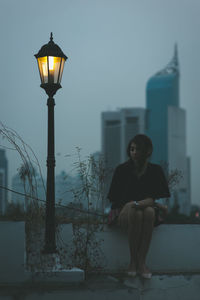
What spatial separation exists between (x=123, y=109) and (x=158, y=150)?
2203cm

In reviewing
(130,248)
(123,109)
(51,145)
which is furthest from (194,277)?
(123,109)

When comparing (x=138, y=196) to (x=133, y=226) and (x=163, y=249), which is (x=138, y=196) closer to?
(x=133, y=226)

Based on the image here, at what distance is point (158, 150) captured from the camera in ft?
627

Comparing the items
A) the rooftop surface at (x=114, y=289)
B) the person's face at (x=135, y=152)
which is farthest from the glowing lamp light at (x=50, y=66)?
the rooftop surface at (x=114, y=289)

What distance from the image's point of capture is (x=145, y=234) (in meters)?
4.53

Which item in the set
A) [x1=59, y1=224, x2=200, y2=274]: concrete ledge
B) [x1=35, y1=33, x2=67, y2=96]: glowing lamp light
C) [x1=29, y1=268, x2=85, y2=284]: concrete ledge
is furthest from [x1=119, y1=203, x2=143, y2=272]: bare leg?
[x1=35, y1=33, x2=67, y2=96]: glowing lamp light

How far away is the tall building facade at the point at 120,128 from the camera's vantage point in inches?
7210

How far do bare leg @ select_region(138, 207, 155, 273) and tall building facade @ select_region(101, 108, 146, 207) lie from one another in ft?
572

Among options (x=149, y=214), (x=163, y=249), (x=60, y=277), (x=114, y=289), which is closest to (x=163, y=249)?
(x=163, y=249)

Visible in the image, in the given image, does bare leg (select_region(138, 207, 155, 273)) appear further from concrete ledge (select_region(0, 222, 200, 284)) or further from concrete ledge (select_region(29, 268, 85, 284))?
concrete ledge (select_region(29, 268, 85, 284))

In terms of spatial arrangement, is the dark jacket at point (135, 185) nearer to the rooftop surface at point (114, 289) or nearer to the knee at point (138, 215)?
the knee at point (138, 215)

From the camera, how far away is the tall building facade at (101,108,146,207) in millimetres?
183125

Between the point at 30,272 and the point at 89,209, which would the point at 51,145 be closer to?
the point at 89,209

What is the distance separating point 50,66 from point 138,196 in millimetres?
1646
